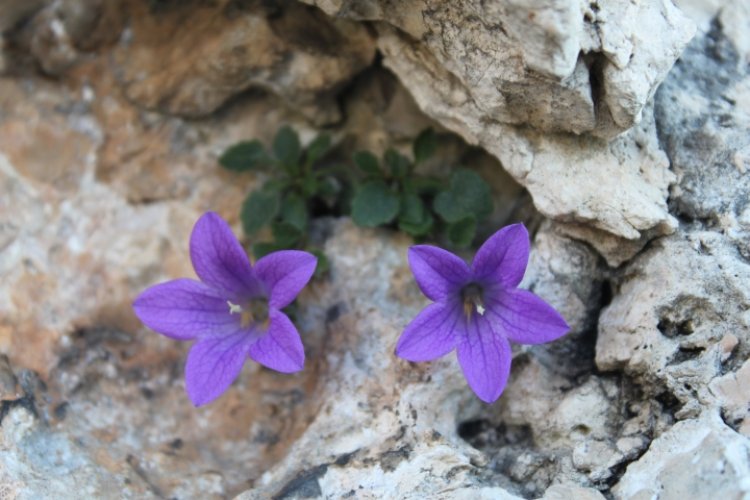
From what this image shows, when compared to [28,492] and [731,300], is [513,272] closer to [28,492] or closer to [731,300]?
[731,300]

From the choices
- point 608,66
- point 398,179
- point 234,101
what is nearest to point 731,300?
point 608,66

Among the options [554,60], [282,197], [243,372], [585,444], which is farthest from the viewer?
[282,197]

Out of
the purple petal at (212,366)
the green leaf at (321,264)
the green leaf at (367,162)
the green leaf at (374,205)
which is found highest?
the green leaf at (367,162)

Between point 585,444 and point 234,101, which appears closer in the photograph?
point 585,444

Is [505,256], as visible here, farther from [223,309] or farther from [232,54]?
[232,54]

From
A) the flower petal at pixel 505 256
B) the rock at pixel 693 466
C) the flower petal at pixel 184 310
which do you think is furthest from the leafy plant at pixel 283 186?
the rock at pixel 693 466

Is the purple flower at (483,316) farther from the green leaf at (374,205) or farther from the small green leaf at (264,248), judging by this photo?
the small green leaf at (264,248)
